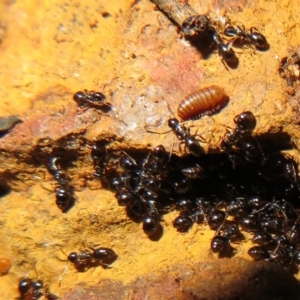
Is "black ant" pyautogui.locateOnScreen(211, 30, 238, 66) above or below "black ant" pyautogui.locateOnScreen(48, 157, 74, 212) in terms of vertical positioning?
above

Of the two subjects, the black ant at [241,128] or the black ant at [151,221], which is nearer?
the black ant at [241,128]

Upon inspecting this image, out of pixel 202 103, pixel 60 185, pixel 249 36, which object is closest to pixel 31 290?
pixel 60 185

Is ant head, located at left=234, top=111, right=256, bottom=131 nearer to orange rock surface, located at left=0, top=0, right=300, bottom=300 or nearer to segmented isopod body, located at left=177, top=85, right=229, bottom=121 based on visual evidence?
orange rock surface, located at left=0, top=0, right=300, bottom=300

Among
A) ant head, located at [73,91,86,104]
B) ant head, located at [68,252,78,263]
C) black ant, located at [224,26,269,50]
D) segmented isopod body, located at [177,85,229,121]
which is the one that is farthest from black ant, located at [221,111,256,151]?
ant head, located at [68,252,78,263]

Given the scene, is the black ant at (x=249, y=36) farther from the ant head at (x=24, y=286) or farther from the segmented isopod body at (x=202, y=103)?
the ant head at (x=24, y=286)

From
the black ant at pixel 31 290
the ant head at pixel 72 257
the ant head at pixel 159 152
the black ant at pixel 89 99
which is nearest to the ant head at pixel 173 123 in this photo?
the ant head at pixel 159 152
